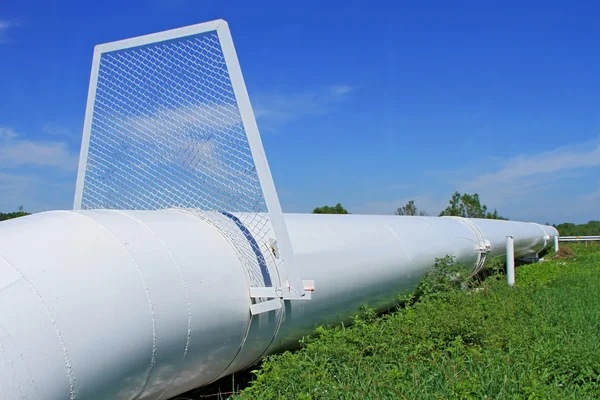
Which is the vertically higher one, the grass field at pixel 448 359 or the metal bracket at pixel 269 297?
the metal bracket at pixel 269 297

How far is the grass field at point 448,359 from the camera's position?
3525 mm

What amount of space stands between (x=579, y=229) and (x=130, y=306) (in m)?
45.6

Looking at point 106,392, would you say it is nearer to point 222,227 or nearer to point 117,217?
point 117,217

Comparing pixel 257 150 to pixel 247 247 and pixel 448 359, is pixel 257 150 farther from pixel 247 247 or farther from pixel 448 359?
pixel 448 359

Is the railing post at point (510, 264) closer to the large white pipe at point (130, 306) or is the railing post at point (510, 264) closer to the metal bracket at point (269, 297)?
the large white pipe at point (130, 306)

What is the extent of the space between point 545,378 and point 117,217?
9.69ft

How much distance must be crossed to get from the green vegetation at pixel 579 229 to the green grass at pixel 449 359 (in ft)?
126

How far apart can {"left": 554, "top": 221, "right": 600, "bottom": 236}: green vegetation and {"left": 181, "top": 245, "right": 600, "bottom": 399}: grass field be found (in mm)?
38516

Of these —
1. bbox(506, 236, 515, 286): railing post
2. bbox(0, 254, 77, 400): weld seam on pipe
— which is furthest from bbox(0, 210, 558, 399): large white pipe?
bbox(506, 236, 515, 286): railing post

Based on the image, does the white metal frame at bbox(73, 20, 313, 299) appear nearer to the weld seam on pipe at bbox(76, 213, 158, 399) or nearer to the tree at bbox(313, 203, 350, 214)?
the weld seam on pipe at bbox(76, 213, 158, 399)

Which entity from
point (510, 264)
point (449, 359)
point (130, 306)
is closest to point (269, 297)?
point (130, 306)

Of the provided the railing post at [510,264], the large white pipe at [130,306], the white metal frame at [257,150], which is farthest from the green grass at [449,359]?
the railing post at [510,264]

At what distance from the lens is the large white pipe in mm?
2572

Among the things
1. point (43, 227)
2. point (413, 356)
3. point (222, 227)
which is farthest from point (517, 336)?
point (43, 227)
